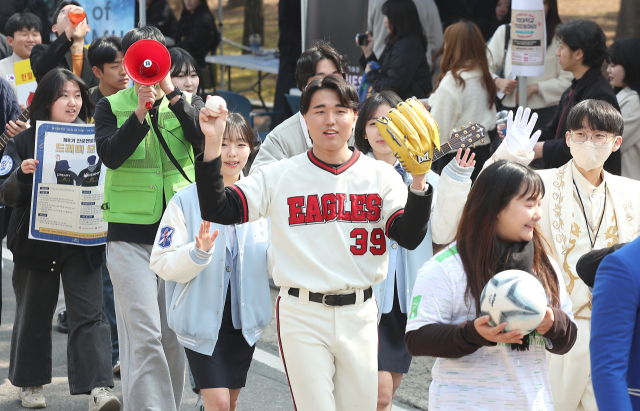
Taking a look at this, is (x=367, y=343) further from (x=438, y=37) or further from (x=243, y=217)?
(x=438, y=37)

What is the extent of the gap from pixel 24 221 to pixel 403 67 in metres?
3.62

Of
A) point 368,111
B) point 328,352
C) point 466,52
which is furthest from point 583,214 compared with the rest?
point 466,52

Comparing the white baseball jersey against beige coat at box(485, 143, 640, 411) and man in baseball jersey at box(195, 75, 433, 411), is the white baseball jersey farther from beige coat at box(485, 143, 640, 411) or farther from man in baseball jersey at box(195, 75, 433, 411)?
beige coat at box(485, 143, 640, 411)

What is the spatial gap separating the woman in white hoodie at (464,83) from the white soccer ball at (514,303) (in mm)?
4293

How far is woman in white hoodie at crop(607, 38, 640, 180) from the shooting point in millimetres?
5684

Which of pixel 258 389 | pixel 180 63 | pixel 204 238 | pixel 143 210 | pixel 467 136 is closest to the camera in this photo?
pixel 204 238

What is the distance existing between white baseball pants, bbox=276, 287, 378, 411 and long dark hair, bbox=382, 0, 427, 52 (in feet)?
14.3

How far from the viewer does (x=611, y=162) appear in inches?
209

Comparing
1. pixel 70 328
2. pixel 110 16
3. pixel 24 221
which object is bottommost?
pixel 70 328

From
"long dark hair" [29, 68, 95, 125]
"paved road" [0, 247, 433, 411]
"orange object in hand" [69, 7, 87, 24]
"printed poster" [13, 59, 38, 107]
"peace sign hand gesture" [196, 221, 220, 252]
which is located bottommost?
"paved road" [0, 247, 433, 411]

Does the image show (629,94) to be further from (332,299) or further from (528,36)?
(332,299)

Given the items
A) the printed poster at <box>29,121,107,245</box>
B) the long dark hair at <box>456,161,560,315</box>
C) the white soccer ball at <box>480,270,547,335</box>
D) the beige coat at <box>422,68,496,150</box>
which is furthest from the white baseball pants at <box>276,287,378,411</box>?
the beige coat at <box>422,68,496,150</box>

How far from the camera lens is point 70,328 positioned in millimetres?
5035

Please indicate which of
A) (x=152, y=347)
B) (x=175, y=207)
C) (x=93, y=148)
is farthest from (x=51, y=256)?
(x=175, y=207)
